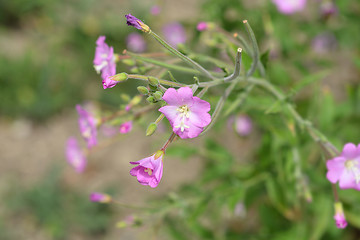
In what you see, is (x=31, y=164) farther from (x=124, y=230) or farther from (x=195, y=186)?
(x=195, y=186)

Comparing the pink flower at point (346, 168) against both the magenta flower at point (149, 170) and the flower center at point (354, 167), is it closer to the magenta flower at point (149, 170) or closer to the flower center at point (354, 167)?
the flower center at point (354, 167)

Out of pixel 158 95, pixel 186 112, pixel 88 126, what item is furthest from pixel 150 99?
pixel 88 126

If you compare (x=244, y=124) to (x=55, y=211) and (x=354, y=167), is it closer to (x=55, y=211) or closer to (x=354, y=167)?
(x=354, y=167)

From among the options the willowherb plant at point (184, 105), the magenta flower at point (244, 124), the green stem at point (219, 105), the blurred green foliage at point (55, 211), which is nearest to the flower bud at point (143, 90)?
the willowherb plant at point (184, 105)

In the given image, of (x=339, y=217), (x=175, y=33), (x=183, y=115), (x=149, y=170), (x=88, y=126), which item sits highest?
(x=175, y=33)

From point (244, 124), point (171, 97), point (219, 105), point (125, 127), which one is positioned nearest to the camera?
point (171, 97)

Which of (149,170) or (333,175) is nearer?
(149,170)

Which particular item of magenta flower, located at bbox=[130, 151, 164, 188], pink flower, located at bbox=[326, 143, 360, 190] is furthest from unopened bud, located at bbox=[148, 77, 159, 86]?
pink flower, located at bbox=[326, 143, 360, 190]

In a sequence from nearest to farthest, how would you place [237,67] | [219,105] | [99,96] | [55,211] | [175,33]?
[237,67], [219,105], [175,33], [55,211], [99,96]
